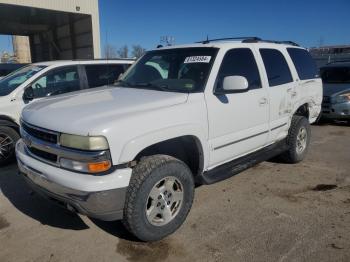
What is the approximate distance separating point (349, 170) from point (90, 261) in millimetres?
4252

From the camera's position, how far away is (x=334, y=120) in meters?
10.2

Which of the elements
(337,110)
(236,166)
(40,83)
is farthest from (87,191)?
(337,110)

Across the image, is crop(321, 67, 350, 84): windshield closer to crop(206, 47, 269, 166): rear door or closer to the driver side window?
crop(206, 47, 269, 166): rear door

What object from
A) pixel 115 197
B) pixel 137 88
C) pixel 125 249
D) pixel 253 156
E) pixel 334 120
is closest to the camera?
pixel 115 197

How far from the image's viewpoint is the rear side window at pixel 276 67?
15.7ft

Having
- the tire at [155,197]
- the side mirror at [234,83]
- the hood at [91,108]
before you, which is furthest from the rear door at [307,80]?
the tire at [155,197]

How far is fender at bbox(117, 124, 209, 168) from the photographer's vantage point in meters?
3.00

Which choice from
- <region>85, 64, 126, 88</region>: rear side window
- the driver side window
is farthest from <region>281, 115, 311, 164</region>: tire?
the driver side window

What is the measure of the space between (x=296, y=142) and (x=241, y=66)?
1913 mm

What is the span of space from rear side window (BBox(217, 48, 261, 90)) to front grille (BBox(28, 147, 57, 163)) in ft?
6.21

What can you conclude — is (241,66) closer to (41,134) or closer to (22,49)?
(41,134)

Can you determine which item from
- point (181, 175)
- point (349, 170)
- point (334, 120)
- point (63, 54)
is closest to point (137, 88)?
point (181, 175)

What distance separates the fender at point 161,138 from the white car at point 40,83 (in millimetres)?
3602

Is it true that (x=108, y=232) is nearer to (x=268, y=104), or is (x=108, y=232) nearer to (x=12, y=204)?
(x=12, y=204)
